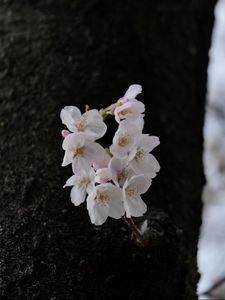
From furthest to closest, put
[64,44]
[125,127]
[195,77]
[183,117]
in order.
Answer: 1. [195,77]
2. [183,117]
3. [64,44]
4. [125,127]

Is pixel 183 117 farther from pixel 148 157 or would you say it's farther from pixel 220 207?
pixel 220 207

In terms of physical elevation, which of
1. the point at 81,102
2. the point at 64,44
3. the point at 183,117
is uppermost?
the point at 64,44

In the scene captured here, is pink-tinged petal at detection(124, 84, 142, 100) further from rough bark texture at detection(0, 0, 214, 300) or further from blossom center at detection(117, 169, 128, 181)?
rough bark texture at detection(0, 0, 214, 300)

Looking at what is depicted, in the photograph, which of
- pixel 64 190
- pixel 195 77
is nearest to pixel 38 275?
pixel 64 190

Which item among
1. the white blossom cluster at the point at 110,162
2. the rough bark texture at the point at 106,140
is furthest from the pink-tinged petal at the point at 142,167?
the rough bark texture at the point at 106,140

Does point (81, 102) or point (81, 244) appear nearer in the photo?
point (81, 244)

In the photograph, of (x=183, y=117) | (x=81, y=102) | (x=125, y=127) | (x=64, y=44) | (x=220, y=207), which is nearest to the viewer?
(x=125, y=127)
